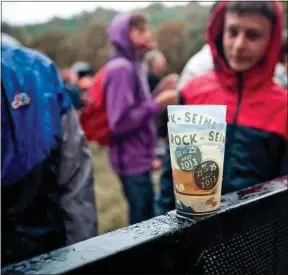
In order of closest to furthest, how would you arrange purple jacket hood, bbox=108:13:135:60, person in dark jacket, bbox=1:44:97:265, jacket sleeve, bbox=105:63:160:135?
person in dark jacket, bbox=1:44:97:265 < jacket sleeve, bbox=105:63:160:135 < purple jacket hood, bbox=108:13:135:60

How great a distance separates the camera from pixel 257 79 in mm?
1728

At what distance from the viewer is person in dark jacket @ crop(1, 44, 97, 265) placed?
1.33m

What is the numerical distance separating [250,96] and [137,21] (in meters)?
1.81

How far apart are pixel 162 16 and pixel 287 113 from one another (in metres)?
3.82

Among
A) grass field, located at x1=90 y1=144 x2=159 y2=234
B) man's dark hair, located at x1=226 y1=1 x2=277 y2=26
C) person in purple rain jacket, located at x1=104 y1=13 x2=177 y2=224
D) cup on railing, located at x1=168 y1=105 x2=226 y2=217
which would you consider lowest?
grass field, located at x1=90 y1=144 x2=159 y2=234

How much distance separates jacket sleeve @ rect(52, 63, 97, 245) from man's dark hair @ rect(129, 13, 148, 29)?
1.90 metres

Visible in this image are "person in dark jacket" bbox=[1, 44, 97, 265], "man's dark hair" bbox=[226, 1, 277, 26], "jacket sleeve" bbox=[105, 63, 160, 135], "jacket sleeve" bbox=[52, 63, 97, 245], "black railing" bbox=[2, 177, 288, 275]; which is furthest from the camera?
"jacket sleeve" bbox=[105, 63, 160, 135]

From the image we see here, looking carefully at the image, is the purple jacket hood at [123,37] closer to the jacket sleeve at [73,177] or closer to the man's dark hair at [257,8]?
the man's dark hair at [257,8]

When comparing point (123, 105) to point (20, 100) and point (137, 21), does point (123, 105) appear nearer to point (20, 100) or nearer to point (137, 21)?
point (137, 21)

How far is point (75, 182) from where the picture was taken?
1.58m

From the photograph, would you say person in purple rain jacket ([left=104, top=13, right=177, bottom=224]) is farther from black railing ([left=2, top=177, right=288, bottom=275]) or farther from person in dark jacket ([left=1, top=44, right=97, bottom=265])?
black railing ([left=2, top=177, right=288, bottom=275])

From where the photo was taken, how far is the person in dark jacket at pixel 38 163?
1.33m

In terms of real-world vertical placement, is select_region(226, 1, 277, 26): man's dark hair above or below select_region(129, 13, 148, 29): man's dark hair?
above

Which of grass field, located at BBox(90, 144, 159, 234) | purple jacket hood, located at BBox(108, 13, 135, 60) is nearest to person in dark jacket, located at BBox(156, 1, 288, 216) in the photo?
purple jacket hood, located at BBox(108, 13, 135, 60)
